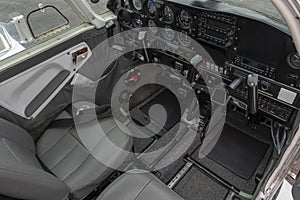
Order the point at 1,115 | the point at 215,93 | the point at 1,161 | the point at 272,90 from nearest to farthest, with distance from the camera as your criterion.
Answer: the point at 1,161 → the point at 272,90 → the point at 1,115 → the point at 215,93

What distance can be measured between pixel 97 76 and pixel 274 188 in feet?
4.89

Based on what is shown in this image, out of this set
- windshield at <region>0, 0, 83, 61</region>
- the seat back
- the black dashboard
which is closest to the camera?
the seat back

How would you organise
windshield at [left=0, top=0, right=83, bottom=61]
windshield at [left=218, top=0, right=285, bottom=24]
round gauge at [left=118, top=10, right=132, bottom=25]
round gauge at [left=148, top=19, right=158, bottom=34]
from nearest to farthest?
windshield at [left=218, top=0, right=285, bottom=24], windshield at [left=0, top=0, right=83, bottom=61], round gauge at [left=148, top=19, right=158, bottom=34], round gauge at [left=118, top=10, right=132, bottom=25]

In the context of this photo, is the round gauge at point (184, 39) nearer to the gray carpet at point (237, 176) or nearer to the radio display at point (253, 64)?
the radio display at point (253, 64)

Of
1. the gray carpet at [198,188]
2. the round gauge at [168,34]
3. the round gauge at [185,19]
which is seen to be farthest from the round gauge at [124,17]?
the gray carpet at [198,188]

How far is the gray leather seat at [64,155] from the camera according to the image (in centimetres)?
100

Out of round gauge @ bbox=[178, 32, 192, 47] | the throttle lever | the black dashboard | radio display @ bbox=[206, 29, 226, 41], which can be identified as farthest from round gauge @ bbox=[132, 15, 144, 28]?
the throttle lever

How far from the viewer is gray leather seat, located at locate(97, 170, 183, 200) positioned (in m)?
1.17

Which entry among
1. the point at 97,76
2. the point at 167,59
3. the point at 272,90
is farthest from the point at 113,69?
the point at 272,90

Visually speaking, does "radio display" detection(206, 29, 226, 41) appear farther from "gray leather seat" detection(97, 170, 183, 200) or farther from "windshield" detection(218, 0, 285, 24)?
"gray leather seat" detection(97, 170, 183, 200)

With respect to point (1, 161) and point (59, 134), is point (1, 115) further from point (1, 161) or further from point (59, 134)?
point (1, 161)

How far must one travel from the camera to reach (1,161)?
92cm

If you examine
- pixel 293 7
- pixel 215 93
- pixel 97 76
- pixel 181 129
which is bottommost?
pixel 181 129

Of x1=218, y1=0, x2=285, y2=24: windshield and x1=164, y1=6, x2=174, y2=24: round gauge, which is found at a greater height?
x1=218, y1=0, x2=285, y2=24: windshield
